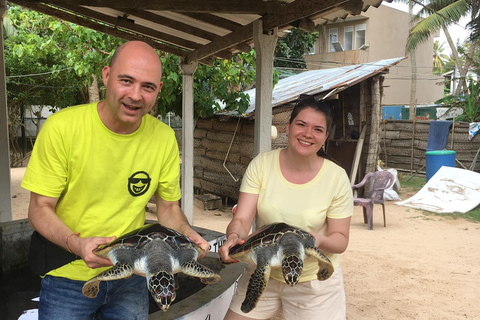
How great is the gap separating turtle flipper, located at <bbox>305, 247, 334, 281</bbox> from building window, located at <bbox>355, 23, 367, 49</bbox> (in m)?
25.1

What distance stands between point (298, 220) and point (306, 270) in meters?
0.26

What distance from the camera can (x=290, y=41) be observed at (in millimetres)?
19844

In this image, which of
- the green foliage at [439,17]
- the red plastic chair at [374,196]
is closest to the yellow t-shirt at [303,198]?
the red plastic chair at [374,196]

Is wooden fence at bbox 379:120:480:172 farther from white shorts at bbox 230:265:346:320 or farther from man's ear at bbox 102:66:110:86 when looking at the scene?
man's ear at bbox 102:66:110:86

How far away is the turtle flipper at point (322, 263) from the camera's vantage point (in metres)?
1.94

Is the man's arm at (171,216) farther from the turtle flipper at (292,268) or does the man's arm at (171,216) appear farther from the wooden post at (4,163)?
the wooden post at (4,163)

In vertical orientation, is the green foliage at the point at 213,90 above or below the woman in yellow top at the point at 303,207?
above

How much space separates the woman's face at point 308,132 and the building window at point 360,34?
24687mm

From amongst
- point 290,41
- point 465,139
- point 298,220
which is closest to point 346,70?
point 465,139

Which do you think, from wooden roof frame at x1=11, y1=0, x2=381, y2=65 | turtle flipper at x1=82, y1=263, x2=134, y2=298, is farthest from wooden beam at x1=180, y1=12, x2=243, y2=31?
turtle flipper at x1=82, y1=263, x2=134, y2=298

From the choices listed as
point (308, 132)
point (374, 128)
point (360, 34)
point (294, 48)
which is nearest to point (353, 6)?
point (308, 132)

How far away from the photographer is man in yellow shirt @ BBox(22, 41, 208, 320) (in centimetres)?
178

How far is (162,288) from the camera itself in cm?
161

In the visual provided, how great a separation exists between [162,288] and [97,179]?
23.5 inches
